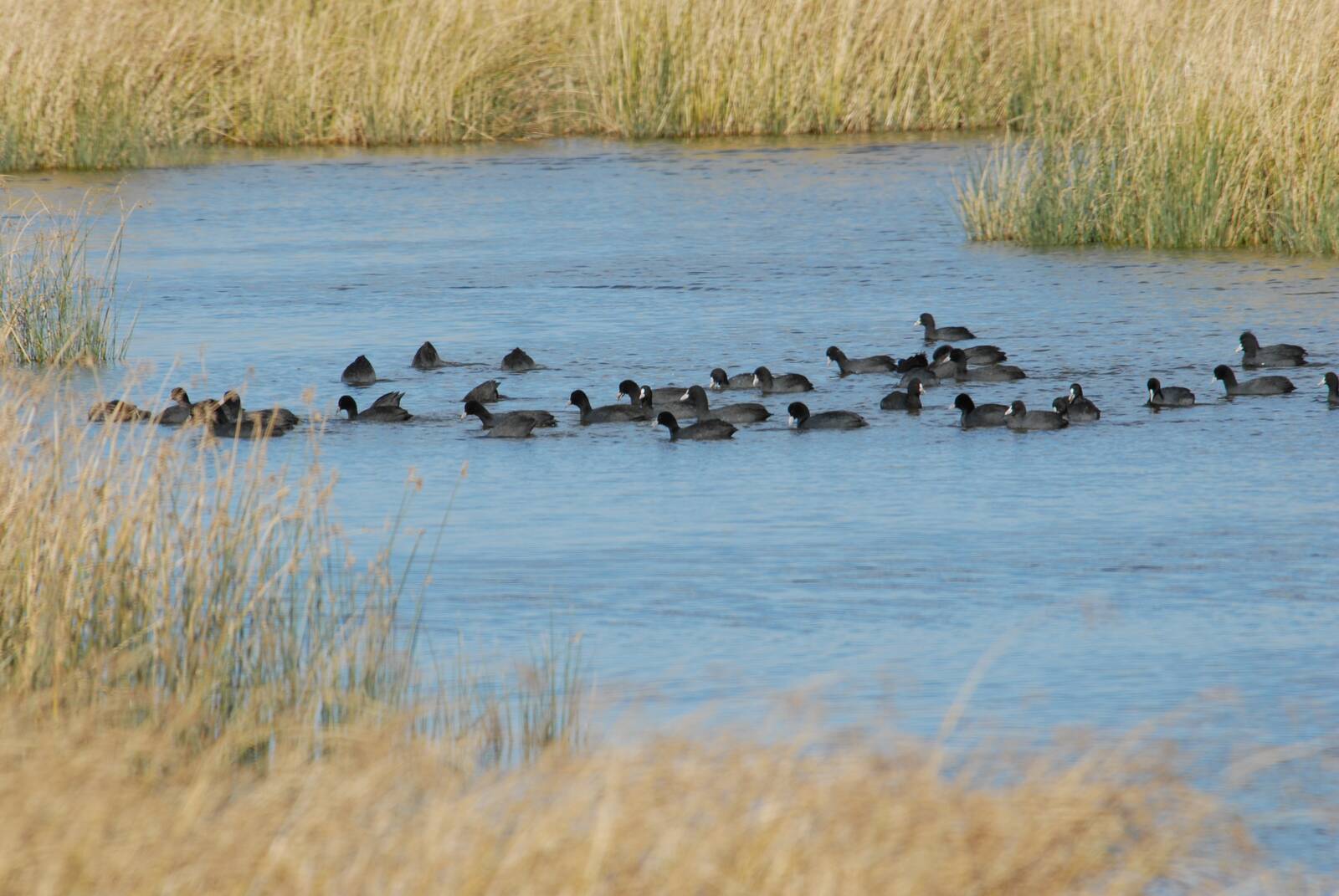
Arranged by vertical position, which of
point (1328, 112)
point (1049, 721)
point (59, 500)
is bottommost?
point (1049, 721)

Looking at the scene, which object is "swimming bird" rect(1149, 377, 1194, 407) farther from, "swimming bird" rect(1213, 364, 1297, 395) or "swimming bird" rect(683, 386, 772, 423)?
"swimming bird" rect(683, 386, 772, 423)

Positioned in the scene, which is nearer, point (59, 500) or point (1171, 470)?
point (59, 500)

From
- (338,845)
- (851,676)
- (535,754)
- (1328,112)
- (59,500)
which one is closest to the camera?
(338,845)

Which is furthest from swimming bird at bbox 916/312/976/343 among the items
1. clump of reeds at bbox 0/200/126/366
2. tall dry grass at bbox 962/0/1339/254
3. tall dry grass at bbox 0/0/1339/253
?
tall dry grass at bbox 0/0/1339/253

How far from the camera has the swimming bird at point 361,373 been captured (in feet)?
49.6

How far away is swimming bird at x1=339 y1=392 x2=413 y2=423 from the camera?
Answer: 548 inches

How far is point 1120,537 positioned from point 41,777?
6.53m

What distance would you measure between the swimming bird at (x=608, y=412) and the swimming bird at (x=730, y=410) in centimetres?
34

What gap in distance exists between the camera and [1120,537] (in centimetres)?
1045

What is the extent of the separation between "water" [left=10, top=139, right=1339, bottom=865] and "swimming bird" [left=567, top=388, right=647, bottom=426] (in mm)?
94

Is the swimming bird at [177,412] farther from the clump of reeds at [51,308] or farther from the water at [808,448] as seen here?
the clump of reeds at [51,308]

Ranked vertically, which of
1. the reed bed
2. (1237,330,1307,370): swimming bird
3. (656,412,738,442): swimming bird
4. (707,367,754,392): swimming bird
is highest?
(1237,330,1307,370): swimming bird

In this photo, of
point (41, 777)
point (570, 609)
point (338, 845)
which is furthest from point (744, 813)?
point (570, 609)

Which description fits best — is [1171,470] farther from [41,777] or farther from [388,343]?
[41,777]
